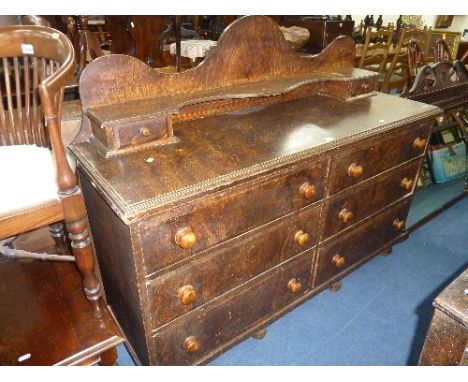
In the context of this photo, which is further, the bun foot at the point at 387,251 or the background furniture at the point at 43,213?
the bun foot at the point at 387,251

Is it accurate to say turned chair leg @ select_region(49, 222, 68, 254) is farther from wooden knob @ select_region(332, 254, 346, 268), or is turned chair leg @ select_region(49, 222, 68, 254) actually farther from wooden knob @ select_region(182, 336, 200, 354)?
wooden knob @ select_region(332, 254, 346, 268)

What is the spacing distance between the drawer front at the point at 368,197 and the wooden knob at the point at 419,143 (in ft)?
0.27

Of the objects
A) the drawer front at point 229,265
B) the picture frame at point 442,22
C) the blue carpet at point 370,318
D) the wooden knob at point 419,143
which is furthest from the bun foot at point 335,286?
the picture frame at point 442,22

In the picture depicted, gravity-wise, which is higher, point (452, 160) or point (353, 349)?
point (452, 160)

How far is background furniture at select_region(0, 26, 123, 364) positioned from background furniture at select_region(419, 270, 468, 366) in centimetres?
119

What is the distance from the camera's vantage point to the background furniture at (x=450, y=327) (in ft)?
2.89

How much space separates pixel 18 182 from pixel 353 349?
6.00ft

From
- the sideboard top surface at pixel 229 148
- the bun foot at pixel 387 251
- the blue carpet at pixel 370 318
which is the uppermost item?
the sideboard top surface at pixel 229 148

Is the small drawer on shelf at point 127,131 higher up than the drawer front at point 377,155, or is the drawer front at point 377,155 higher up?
the small drawer on shelf at point 127,131

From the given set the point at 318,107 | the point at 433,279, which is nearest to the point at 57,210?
the point at 318,107

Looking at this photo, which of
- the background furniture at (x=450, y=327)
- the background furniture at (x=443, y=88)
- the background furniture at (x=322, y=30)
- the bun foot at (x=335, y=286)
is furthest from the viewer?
the background furniture at (x=322, y=30)

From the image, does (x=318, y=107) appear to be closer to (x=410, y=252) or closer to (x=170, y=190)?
(x=170, y=190)

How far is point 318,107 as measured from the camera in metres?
2.06

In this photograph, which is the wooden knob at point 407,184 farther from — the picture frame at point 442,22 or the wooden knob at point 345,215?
the picture frame at point 442,22
